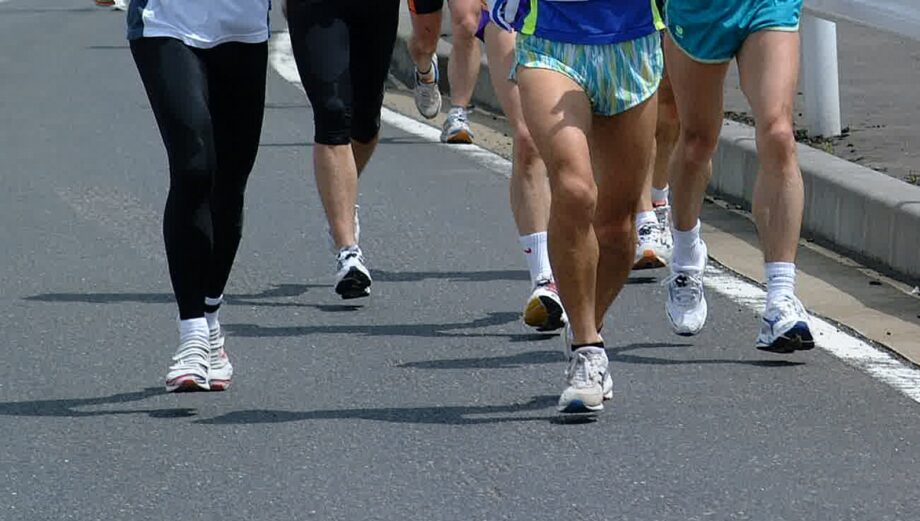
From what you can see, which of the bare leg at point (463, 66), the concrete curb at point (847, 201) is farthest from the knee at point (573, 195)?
the bare leg at point (463, 66)

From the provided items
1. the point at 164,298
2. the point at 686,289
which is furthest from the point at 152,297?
the point at 686,289

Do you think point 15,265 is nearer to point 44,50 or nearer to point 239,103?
point 239,103

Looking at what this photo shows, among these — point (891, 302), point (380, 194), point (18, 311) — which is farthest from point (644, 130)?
point (380, 194)

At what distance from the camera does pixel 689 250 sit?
7473mm

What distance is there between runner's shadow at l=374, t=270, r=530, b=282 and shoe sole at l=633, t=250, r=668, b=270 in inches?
17.2

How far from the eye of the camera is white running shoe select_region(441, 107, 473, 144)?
491 inches

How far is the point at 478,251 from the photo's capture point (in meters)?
9.17

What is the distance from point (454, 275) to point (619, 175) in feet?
7.78

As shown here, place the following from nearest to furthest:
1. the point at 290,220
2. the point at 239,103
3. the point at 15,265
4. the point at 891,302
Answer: the point at 239,103
the point at 891,302
the point at 15,265
the point at 290,220

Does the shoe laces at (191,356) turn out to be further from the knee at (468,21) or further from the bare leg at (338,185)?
the knee at (468,21)

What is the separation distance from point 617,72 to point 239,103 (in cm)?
118

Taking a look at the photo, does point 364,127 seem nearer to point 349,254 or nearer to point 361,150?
point 361,150

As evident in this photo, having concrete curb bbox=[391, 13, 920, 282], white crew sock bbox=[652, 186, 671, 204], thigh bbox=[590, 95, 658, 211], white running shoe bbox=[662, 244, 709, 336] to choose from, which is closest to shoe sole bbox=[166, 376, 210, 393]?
thigh bbox=[590, 95, 658, 211]

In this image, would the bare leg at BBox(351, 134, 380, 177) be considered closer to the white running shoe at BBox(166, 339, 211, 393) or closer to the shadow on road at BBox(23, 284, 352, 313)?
the shadow on road at BBox(23, 284, 352, 313)
